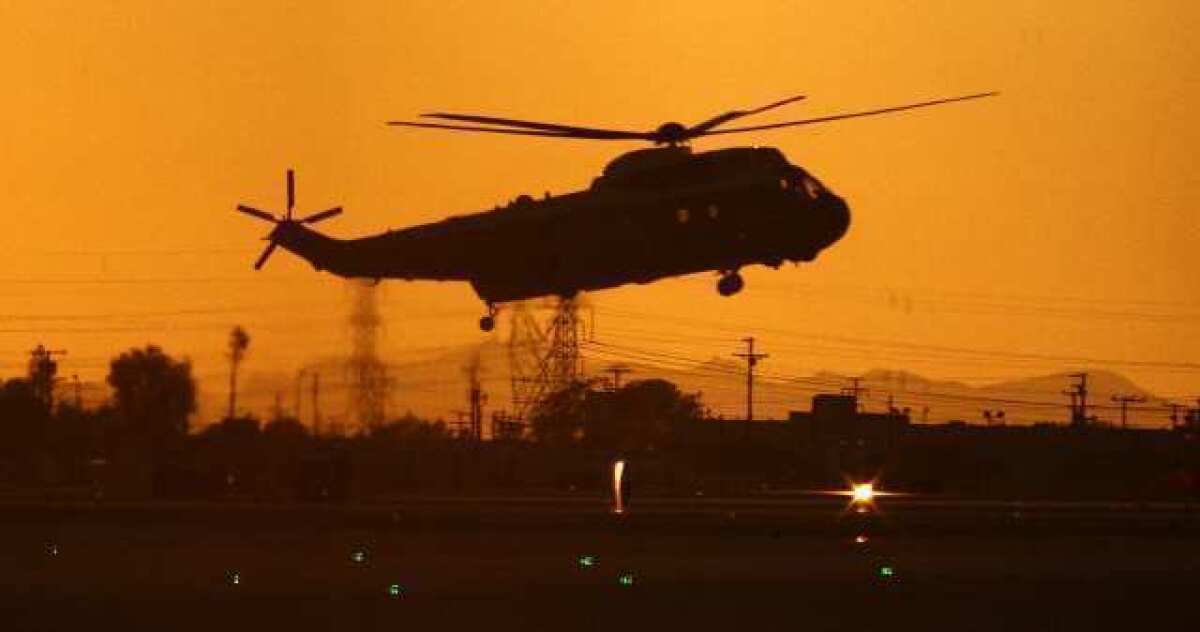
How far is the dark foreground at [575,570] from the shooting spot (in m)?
36.8

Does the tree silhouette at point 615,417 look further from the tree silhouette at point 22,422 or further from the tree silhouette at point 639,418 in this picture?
the tree silhouette at point 22,422

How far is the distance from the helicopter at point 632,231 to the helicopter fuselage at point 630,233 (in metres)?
0.03

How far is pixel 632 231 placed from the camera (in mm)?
58625

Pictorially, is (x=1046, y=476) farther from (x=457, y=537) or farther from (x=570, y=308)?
(x=457, y=537)

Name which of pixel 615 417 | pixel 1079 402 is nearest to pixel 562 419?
pixel 615 417

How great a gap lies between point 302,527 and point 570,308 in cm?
4067

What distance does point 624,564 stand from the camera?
1855 inches

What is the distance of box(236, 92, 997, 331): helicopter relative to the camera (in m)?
56.5

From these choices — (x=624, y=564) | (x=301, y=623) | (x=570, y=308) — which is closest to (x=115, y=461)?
(x=570, y=308)

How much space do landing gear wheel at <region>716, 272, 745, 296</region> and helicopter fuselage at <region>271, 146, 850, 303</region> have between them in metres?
0.45

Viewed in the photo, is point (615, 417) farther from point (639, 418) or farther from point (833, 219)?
point (833, 219)

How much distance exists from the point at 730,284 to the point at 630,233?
3.36 metres

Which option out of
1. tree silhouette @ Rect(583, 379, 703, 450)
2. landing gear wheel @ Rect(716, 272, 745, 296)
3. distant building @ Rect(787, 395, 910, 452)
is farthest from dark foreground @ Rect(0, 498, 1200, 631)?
distant building @ Rect(787, 395, 910, 452)

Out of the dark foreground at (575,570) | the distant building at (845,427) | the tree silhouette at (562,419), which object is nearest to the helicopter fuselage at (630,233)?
the dark foreground at (575,570)
